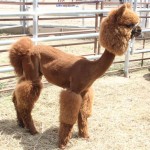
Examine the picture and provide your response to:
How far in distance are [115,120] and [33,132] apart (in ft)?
3.91

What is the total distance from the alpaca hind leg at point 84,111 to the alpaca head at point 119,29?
70 centimetres

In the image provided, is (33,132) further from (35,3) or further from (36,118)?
(35,3)

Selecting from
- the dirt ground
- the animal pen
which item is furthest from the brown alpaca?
the animal pen

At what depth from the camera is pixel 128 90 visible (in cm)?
558

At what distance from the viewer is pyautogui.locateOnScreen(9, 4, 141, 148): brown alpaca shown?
3031 mm

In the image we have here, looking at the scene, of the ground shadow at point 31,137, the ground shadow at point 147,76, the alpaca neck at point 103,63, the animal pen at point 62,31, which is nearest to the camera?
the alpaca neck at point 103,63

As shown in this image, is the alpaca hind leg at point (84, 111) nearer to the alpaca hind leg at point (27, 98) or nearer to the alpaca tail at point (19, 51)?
the alpaca hind leg at point (27, 98)

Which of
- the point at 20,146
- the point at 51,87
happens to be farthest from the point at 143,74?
the point at 20,146

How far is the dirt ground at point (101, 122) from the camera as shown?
11.8 ft

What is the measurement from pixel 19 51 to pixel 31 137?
1.02 meters

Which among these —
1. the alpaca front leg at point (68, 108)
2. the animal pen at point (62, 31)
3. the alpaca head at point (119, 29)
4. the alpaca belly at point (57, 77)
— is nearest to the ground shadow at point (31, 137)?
the alpaca front leg at point (68, 108)

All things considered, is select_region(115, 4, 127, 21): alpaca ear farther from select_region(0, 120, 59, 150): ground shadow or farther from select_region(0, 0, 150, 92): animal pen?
select_region(0, 0, 150, 92): animal pen

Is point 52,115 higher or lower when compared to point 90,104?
lower

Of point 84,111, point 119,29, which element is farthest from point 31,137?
point 119,29
